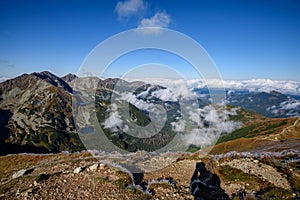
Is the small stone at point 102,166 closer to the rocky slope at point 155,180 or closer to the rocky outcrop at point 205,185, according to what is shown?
the rocky slope at point 155,180

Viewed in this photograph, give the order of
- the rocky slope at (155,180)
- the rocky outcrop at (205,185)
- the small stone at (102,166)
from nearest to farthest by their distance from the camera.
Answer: the rocky slope at (155,180) → the rocky outcrop at (205,185) → the small stone at (102,166)

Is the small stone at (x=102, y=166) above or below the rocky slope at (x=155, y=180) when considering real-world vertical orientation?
above

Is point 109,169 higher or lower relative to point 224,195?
higher

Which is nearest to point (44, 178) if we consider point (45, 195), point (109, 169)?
point (45, 195)

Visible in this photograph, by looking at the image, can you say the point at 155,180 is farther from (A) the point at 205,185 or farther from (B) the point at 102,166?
(B) the point at 102,166

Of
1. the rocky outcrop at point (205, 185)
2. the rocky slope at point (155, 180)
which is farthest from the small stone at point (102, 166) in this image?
the rocky outcrop at point (205, 185)

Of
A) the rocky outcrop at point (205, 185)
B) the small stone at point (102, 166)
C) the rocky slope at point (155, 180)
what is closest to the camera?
the rocky slope at point (155, 180)

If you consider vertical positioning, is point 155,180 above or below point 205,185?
above

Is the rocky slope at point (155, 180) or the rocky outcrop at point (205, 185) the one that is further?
the rocky outcrop at point (205, 185)

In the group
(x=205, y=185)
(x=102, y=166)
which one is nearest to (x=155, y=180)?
(x=205, y=185)

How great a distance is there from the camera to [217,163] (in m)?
22.2

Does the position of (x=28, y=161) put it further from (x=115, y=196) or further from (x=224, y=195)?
(x=224, y=195)

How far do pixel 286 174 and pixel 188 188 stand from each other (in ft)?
32.0

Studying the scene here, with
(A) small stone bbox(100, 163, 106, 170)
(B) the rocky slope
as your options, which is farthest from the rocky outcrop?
(A) small stone bbox(100, 163, 106, 170)
